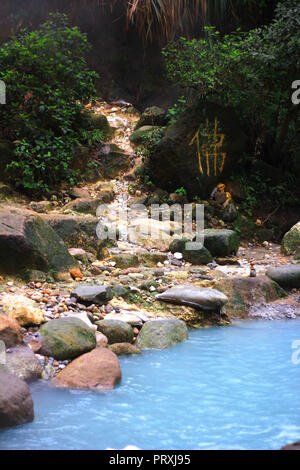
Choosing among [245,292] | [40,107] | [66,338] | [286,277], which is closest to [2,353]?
[66,338]

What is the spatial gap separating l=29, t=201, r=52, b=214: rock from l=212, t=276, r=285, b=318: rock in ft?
10.8

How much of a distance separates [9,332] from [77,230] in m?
2.60

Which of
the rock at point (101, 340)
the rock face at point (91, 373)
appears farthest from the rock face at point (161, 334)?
the rock face at point (91, 373)

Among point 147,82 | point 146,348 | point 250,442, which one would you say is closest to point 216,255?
point 146,348

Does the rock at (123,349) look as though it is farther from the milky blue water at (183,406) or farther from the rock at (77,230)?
the rock at (77,230)

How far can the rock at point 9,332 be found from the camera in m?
2.98

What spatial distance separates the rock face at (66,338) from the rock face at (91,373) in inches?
6.7

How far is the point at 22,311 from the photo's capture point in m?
3.39

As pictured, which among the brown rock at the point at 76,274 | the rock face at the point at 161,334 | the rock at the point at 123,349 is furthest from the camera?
the brown rock at the point at 76,274

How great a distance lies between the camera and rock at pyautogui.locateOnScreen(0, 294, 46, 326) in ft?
Answer: 11.0

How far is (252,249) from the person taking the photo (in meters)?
7.84
